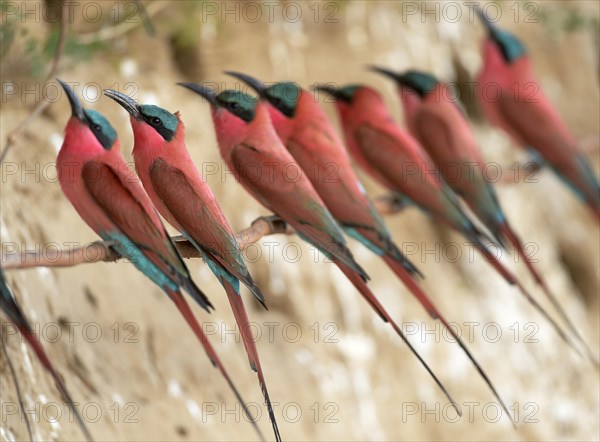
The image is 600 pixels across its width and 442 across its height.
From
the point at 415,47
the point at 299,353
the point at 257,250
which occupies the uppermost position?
the point at 415,47

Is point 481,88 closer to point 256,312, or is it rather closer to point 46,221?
point 256,312

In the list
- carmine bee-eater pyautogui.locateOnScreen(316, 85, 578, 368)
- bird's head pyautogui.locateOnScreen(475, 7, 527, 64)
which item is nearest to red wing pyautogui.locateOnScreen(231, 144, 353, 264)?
carmine bee-eater pyautogui.locateOnScreen(316, 85, 578, 368)

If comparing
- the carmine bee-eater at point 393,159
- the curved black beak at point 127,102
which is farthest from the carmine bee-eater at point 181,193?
the carmine bee-eater at point 393,159

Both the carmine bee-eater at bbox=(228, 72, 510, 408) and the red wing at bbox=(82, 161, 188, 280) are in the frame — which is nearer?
the red wing at bbox=(82, 161, 188, 280)

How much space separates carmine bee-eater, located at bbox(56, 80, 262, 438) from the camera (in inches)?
64.4

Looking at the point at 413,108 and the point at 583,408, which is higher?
the point at 413,108

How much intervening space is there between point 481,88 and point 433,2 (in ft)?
2.84

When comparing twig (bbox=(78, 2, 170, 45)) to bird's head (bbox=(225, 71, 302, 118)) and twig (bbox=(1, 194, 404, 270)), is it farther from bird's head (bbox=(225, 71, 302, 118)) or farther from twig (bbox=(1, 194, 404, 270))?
twig (bbox=(1, 194, 404, 270))

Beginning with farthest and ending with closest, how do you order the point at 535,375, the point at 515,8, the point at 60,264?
the point at 515,8
the point at 535,375
the point at 60,264

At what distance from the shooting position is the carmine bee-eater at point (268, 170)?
1.92 m

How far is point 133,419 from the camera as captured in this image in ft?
7.14

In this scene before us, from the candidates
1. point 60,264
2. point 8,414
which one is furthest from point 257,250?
point 60,264

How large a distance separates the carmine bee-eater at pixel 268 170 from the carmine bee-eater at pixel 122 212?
30 centimetres

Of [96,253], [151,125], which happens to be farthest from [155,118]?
[96,253]
